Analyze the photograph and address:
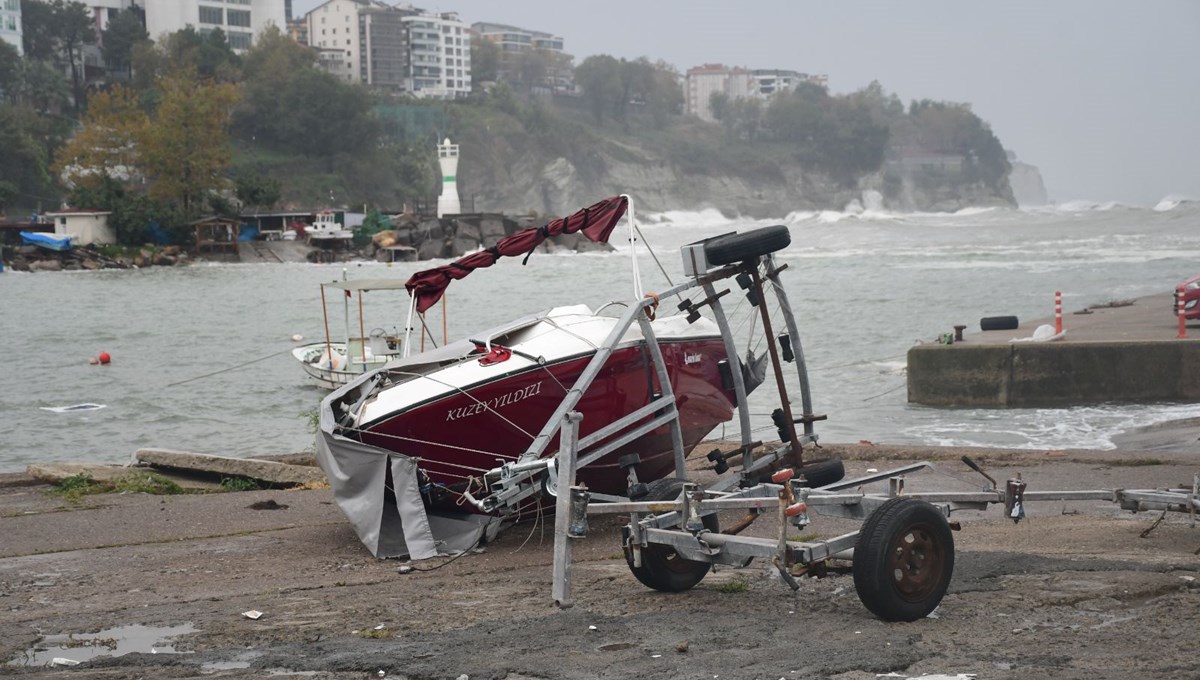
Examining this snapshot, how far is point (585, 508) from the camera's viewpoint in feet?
23.7

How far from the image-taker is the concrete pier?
727 inches

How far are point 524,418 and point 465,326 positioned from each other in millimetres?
32457

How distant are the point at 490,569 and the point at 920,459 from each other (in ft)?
19.8

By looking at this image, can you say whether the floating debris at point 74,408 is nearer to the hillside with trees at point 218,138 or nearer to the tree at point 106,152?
the hillside with trees at point 218,138

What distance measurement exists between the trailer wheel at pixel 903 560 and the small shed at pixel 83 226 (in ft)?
292

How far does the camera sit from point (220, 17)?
177 metres

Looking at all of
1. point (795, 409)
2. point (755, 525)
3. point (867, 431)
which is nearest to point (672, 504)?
point (755, 525)

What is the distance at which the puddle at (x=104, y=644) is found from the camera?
6.78 metres

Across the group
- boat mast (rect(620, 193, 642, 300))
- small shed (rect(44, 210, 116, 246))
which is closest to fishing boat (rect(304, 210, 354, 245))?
small shed (rect(44, 210, 116, 246))

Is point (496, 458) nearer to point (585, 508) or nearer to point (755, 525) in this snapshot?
point (755, 525)

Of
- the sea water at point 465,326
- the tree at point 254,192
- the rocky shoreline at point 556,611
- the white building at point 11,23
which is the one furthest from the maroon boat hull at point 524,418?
the white building at point 11,23

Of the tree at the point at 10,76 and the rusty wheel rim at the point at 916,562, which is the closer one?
the rusty wheel rim at the point at 916,562

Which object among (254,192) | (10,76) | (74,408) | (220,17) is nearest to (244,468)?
(74,408)

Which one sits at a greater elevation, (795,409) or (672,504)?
(672,504)
